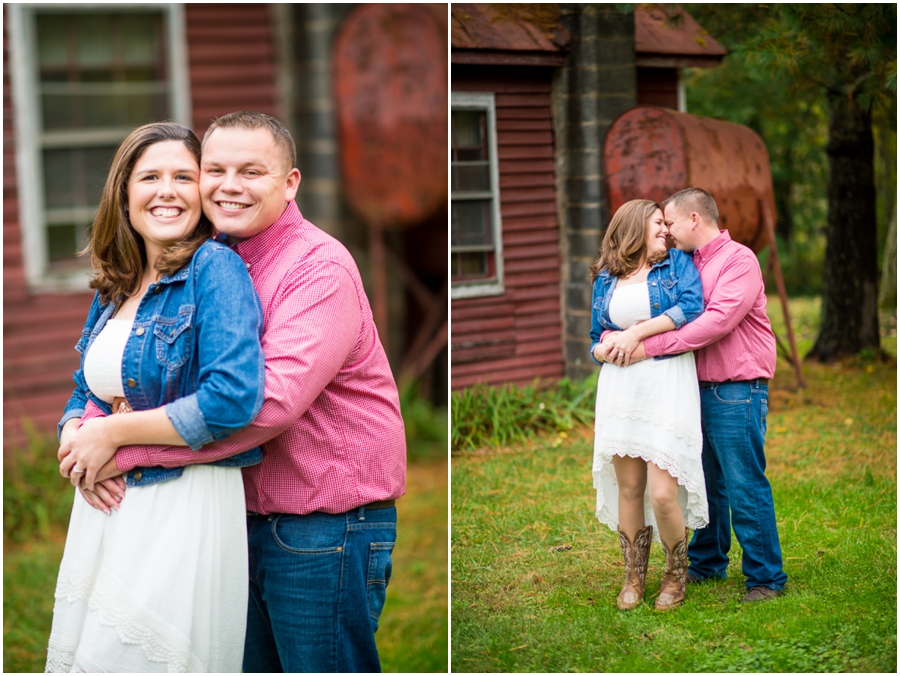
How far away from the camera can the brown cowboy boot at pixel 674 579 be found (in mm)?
2719

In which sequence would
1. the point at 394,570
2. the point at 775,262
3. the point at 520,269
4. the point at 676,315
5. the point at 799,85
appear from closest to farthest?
1. the point at 676,315
2. the point at 520,269
3. the point at 775,262
4. the point at 799,85
5. the point at 394,570

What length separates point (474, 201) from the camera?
3166 millimetres

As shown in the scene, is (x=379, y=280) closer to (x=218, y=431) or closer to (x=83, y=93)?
(x=83, y=93)

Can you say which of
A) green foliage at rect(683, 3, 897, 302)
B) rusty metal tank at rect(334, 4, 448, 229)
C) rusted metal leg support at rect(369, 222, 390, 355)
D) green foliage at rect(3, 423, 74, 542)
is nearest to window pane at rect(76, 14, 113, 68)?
rusty metal tank at rect(334, 4, 448, 229)

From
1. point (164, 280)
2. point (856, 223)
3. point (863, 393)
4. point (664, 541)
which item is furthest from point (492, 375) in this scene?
point (856, 223)

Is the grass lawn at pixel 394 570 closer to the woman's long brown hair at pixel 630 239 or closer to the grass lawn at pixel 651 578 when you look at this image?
the grass lawn at pixel 651 578

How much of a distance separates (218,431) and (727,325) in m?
1.51

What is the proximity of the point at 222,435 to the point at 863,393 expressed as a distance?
114 inches

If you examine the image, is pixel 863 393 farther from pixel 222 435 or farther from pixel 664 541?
pixel 222 435

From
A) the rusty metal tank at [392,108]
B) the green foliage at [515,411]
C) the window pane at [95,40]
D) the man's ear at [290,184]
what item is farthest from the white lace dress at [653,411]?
the window pane at [95,40]

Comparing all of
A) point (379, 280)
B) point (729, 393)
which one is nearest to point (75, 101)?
point (379, 280)

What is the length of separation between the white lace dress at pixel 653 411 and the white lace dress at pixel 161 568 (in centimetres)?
117

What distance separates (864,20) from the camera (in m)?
3.27

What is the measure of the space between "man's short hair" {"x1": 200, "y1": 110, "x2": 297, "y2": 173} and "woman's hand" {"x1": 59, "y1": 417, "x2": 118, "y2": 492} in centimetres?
71
